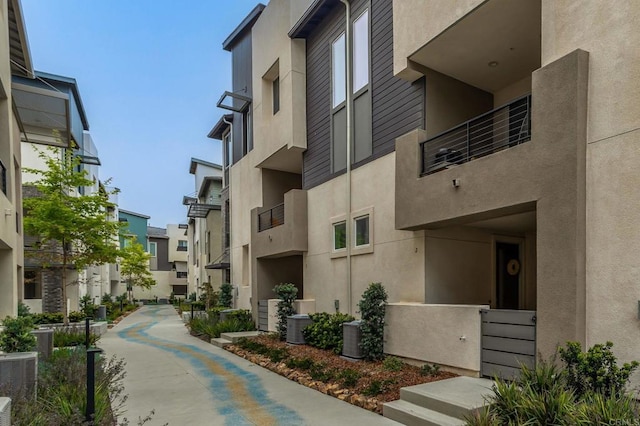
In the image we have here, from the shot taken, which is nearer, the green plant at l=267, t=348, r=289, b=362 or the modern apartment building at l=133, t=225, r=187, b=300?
the green plant at l=267, t=348, r=289, b=362

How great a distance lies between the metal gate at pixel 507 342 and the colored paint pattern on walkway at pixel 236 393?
10.9 ft

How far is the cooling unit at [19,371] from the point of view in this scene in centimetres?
587

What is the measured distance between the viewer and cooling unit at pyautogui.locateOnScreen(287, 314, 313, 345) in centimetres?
1145

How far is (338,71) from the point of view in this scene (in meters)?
12.0

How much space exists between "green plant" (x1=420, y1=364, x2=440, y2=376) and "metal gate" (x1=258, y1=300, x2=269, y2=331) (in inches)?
291

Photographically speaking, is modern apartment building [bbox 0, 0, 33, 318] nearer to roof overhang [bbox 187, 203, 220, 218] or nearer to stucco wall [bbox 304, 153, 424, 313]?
stucco wall [bbox 304, 153, 424, 313]

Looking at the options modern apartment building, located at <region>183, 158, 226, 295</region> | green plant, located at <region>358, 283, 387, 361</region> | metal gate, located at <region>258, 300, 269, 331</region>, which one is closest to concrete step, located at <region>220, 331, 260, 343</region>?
metal gate, located at <region>258, 300, 269, 331</region>

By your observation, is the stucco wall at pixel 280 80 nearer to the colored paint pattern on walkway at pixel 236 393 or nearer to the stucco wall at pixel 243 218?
the stucco wall at pixel 243 218

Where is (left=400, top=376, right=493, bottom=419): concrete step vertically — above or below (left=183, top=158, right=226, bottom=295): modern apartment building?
below

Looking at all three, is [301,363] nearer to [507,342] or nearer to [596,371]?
[507,342]

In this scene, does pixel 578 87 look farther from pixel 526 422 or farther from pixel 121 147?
pixel 121 147

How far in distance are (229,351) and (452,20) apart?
10114mm

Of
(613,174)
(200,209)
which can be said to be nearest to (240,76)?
(200,209)

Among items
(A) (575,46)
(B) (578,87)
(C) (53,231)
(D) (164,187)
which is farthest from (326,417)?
(D) (164,187)
